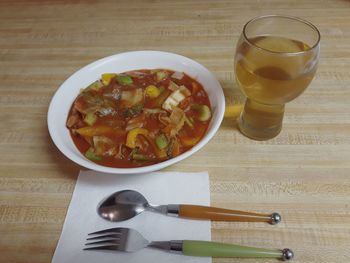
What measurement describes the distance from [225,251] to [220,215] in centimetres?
11

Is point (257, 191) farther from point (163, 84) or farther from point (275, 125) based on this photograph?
point (163, 84)

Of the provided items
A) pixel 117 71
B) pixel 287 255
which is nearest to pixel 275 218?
pixel 287 255

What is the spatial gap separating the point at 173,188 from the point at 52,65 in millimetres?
877

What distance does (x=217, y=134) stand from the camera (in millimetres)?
1148

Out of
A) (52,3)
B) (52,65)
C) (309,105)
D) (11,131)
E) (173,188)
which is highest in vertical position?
(52,3)

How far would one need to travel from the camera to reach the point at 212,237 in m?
0.87

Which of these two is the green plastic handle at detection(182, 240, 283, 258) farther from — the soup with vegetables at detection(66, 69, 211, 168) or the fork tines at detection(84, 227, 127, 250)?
the soup with vegetables at detection(66, 69, 211, 168)

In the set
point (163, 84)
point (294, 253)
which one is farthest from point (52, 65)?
point (294, 253)

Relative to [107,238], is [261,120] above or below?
above

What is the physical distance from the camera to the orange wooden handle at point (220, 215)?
89 cm

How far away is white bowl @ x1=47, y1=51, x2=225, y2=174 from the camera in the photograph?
3.05 ft

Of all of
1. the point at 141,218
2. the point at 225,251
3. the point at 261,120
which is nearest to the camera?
the point at 225,251

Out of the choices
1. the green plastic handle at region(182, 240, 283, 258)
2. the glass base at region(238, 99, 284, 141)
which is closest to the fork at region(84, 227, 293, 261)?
the green plastic handle at region(182, 240, 283, 258)

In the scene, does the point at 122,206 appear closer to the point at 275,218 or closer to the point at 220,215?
the point at 220,215
